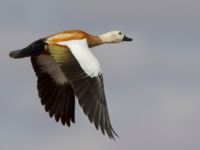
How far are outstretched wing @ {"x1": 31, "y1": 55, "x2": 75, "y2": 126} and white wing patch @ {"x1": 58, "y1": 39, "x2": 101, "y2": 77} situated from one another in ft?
6.73

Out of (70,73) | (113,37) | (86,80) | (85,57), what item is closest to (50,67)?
(113,37)

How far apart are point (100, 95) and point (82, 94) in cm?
47

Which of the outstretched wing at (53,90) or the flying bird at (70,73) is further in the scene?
the outstretched wing at (53,90)

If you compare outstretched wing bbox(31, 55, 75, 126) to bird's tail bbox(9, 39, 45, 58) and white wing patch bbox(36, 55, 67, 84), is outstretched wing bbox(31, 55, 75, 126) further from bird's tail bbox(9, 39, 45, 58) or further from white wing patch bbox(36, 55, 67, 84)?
bird's tail bbox(9, 39, 45, 58)

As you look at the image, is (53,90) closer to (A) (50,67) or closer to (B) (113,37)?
(A) (50,67)

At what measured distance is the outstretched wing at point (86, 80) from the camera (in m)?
24.9

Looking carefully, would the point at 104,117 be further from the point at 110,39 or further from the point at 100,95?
the point at 110,39

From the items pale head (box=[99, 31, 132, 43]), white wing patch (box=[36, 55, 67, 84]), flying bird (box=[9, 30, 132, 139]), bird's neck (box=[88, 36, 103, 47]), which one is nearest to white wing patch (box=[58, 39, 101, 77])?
flying bird (box=[9, 30, 132, 139])

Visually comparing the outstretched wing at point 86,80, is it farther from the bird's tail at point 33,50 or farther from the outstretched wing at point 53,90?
the outstretched wing at point 53,90

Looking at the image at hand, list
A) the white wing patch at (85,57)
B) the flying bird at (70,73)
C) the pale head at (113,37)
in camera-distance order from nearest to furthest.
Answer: the flying bird at (70,73) < the white wing patch at (85,57) < the pale head at (113,37)

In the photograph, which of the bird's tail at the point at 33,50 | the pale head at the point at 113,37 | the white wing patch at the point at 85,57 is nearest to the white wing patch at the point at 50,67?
the bird's tail at the point at 33,50

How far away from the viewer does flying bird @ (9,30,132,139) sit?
2525 centimetres

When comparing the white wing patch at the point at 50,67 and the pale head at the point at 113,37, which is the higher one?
the pale head at the point at 113,37

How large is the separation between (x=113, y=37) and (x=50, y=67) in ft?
7.92
